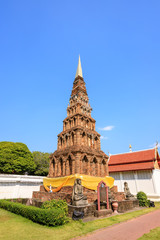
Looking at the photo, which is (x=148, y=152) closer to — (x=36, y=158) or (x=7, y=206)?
(x=7, y=206)

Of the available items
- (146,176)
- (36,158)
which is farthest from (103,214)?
(36,158)

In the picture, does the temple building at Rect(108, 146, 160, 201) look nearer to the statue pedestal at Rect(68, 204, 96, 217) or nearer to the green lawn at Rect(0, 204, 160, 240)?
the statue pedestal at Rect(68, 204, 96, 217)

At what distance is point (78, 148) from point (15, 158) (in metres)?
23.2

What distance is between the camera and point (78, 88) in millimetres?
28250

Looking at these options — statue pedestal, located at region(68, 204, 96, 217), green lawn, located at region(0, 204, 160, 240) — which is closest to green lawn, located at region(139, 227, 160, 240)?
green lawn, located at region(0, 204, 160, 240)

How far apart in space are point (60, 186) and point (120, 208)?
276 inches

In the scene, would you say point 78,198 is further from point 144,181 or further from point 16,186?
point 144,181

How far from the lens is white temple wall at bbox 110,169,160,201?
894 inches

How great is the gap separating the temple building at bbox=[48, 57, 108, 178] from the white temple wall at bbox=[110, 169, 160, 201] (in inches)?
289

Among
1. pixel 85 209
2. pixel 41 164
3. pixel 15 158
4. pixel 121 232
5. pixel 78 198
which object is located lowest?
pixel 121 232

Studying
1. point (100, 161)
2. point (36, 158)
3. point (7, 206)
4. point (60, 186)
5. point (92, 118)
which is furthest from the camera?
point (36, 158)

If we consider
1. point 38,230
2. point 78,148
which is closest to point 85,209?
point 38,230

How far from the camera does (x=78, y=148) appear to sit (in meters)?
18.8

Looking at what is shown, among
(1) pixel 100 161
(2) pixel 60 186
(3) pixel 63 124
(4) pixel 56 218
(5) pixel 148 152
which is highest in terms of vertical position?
(3) pixel 63 124
